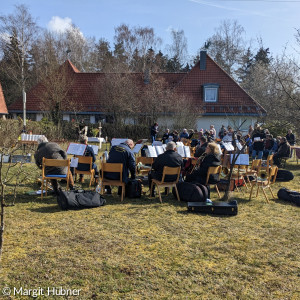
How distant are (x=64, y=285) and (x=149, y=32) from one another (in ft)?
142

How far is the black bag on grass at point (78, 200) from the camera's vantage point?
655cm

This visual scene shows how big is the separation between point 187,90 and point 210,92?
78.6 inches

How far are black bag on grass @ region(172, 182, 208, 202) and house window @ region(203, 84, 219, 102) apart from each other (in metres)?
20.9

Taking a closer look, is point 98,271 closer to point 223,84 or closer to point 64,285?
point 64,285

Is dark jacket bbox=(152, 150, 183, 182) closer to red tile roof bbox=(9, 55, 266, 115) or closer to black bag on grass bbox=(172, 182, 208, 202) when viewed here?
black bag on grass bbox=(172, 182, 208, 202)

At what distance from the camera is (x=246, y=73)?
4428cm

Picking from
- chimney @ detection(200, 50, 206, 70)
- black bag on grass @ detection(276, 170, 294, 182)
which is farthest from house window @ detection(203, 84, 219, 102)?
black bag on grass @ detection(276, 170, 294, 182)

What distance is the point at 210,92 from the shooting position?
2767 cm

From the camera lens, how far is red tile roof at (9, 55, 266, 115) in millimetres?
26656

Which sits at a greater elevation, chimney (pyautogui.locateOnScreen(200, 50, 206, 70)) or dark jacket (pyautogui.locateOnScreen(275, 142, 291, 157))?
chimney (pyautogui.locateOnScreen(200, 50, 206, 70))

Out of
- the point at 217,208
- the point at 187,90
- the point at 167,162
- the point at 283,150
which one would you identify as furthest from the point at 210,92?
the point at 217,208

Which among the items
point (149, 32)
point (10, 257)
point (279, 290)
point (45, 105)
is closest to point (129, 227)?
point (10, 257)

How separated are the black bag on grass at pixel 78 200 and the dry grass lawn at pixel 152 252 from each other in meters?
0.17

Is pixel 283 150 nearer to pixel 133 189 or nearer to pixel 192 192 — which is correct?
pixel 192 192
